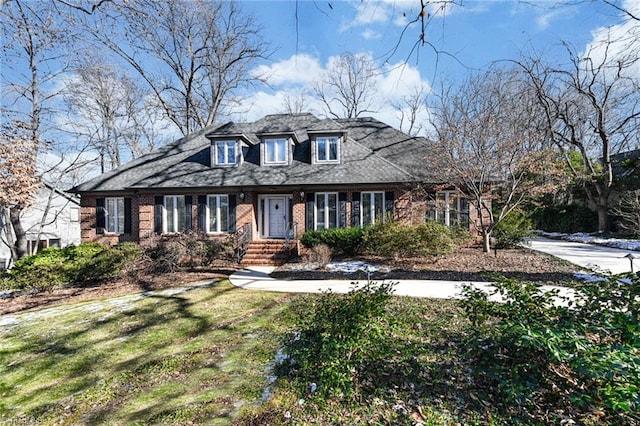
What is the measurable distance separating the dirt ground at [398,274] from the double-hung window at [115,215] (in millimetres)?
6527

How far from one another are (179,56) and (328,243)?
64.5 ft

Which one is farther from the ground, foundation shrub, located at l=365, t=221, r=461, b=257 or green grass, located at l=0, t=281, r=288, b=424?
foundation shrub, located at l=365, t=221, r=461, b=257

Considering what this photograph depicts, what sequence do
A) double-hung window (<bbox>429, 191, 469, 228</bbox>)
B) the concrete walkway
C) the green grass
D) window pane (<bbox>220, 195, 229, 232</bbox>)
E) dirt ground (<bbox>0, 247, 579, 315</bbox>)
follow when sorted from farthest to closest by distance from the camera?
window pane (<bbox>220, 195, 229, 232</bbox>) → double-hung window (<bbox>429, 191, 469, 228</bbox>) → dirt ground (<bbox>0, 247, 579, 315</bbox>) → the concrete walkway → the green grass

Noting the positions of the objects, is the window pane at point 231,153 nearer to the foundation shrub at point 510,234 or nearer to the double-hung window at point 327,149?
the double-hung window at point 327,149

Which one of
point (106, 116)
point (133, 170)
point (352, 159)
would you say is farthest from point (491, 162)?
point (106, 116)

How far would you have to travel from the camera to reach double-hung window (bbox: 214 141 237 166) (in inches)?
589

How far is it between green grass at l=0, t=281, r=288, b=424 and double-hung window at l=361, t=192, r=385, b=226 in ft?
24.6

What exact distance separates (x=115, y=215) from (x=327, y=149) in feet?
37.5

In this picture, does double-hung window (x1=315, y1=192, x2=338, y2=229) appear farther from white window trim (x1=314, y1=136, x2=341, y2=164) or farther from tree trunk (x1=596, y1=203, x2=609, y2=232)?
tree trunk (x1=596, y1=203, x2=609, y2=232)

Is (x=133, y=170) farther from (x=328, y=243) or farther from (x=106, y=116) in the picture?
(x=328, y=243)

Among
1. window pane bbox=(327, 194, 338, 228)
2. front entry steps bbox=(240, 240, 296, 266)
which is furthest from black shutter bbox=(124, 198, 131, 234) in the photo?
window pane bbox=(327, 194, 338, 228)

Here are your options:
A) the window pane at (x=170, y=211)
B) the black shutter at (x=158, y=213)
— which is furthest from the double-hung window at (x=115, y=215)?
the window pane at (x=170, y=211)

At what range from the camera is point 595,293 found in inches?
132

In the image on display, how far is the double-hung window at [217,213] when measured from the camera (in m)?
14.3
